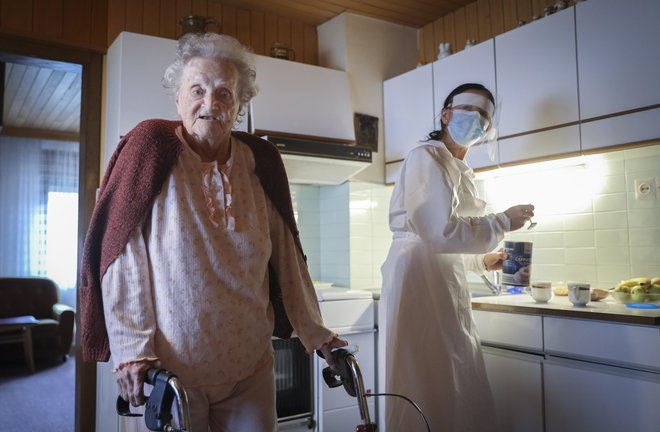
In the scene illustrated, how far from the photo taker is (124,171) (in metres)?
1.17

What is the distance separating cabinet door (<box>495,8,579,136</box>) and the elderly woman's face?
165cm

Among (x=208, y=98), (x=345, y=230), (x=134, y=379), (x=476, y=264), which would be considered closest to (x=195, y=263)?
(x=134, y=379)

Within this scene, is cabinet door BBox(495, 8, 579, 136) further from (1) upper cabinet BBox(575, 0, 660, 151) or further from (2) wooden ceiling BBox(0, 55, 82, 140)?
(2) wooden ceiling BBox(0, 55, 82, 140)

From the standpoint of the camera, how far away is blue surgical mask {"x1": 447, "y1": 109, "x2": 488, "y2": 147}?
2.12 m

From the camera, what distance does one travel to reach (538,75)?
246 centimetres

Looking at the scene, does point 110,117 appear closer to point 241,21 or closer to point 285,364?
point 241,21

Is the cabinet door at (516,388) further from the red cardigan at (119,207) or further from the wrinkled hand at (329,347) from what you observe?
the red cardigan at (119,207)

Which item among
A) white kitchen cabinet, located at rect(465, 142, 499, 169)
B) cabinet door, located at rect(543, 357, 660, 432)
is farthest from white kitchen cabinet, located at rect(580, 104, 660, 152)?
cabinet door, located at rect(543, 357, 660, 432)

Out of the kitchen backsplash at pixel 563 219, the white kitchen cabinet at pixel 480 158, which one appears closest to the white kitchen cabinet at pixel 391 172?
the kitchen backsplash at pixel 563 219

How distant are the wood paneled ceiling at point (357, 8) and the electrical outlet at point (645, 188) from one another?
153 cm

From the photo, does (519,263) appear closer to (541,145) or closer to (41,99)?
(541,145)

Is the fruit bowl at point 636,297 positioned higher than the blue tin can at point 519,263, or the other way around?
the blue tin can at point 519,263

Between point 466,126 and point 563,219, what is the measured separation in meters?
0.89

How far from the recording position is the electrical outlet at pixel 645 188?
2.32 metres
